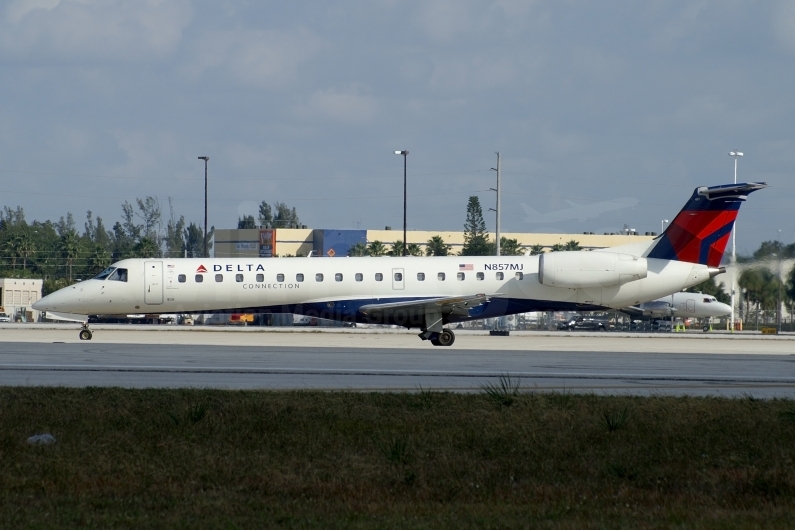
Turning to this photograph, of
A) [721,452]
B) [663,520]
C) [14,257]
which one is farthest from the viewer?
[14,257]

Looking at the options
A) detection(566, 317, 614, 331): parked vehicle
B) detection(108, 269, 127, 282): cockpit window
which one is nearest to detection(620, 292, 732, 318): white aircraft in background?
detection(566, 317, 614, 331): parked vehicle

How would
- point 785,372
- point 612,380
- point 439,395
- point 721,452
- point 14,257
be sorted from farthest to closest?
1. point 14,257
2. point 785,372
3. point 612,380
4. point 439,395
5. point 721,452

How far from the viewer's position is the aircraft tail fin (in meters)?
31.8

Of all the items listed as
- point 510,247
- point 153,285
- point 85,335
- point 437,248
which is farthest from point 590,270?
point 510,247

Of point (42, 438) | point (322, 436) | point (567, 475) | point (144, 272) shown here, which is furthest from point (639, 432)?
point (144, 272)

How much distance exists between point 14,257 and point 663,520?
96.6 metres

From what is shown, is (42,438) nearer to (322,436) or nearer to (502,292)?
(322,436)

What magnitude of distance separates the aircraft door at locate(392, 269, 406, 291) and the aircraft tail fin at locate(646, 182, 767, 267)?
9.25m

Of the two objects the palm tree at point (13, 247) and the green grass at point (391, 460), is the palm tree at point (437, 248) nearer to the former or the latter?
the palm tree at point (13, 247)

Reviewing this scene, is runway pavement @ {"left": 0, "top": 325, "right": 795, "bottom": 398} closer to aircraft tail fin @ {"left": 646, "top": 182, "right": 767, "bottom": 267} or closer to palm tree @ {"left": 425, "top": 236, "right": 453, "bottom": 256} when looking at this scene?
aircraft tail fin @ {"left": 646, "top": 182, "right": 767, "bottom": 267}

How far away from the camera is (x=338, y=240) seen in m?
105

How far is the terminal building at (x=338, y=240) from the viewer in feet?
339

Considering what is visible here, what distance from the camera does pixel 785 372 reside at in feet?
66.6

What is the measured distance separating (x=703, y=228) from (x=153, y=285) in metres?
19.6
